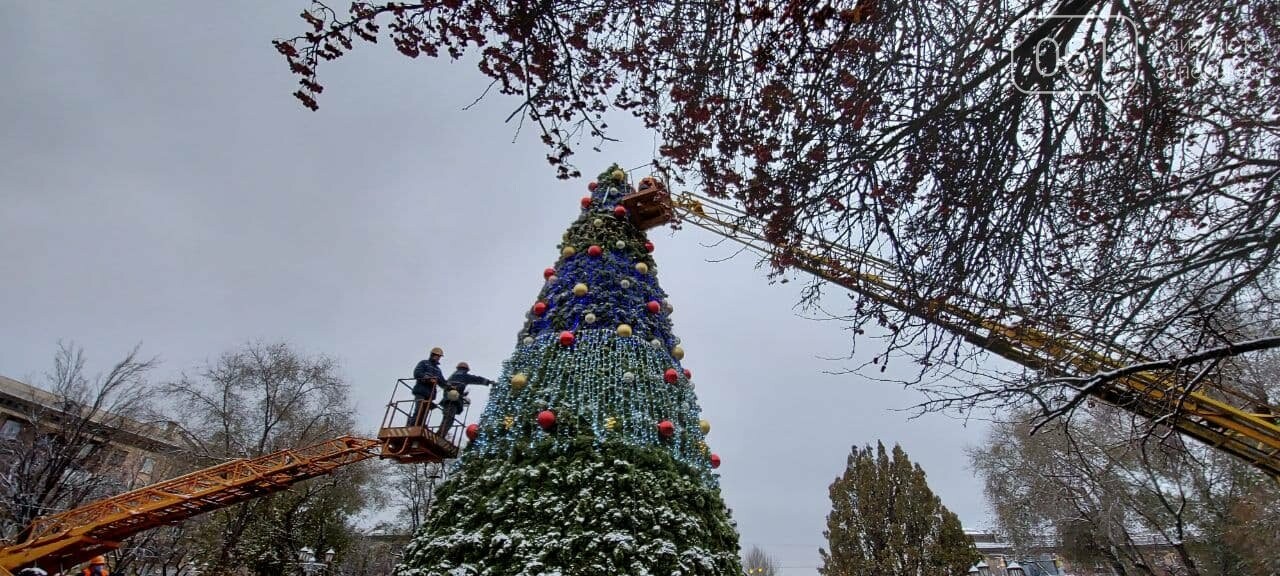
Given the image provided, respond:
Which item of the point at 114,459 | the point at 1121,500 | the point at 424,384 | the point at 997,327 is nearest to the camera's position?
the point at 997,327

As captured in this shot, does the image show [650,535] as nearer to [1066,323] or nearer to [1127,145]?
[1066,323]

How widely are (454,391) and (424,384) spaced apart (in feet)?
1.28

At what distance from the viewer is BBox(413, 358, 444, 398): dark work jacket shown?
7.64m

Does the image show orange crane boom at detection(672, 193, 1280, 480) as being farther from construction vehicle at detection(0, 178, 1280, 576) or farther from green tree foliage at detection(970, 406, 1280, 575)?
green tree foliage at detection(970, 406, 1280, 575)

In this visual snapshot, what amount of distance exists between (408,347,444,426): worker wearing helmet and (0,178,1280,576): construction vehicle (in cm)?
12

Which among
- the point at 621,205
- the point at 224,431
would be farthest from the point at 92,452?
the point at 621,205

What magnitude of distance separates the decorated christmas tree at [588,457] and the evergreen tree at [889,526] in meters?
7.76

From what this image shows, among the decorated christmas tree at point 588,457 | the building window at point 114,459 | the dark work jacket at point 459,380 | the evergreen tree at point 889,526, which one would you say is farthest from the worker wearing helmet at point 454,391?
the building window at point 114,459

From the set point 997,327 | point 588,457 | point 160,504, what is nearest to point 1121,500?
point 997,327

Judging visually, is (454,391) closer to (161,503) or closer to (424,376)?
(424,376)

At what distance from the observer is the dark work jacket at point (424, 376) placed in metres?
7.64

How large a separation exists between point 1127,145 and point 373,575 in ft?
84.9

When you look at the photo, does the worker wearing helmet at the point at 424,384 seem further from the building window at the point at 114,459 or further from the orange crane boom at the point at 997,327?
the building window at the point at 114,459

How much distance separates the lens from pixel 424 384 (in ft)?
25.1
